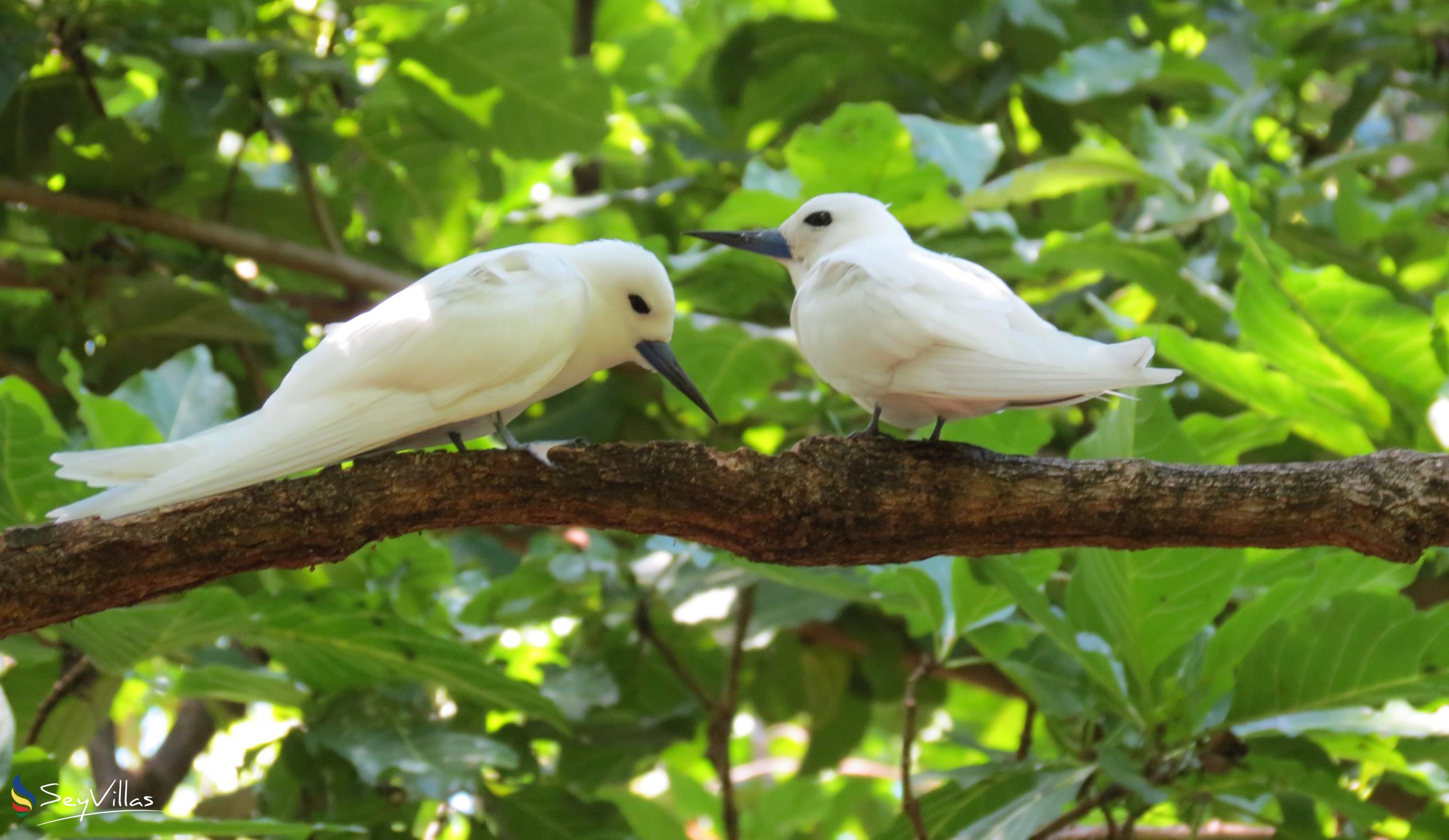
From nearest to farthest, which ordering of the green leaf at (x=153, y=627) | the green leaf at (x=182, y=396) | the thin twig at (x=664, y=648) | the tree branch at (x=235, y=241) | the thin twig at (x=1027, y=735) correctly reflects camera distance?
the green leaf at (x=153, y=627), the green leaf at (x=182, y=396), the thin twig at (x=1027, y=735), the thin twig at (x=664, y=648), the tree branch at (x=235, y=241)

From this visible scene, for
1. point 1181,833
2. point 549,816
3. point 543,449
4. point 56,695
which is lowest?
point 1181,833

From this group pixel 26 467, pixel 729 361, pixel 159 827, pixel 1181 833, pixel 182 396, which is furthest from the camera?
pixel 729 361

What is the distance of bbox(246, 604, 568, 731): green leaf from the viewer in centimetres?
322

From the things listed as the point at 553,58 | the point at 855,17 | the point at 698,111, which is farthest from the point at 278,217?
the point at 855,17

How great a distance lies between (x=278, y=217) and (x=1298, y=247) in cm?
388

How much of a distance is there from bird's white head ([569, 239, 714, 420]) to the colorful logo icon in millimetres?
1521

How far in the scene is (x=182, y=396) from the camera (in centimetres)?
341

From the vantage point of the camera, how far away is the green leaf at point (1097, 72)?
15.6 ft

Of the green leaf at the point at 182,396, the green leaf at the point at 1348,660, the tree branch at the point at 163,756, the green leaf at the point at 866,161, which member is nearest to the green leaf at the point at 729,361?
the green leaf at the point at 866,161

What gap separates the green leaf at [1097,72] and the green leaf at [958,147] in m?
0.72

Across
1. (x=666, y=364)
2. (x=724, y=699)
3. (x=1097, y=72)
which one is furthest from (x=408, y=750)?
(x=1097, y=72)

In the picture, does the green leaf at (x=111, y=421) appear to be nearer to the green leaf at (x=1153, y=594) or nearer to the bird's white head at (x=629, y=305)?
the bird's white head at (x=629, y=305)

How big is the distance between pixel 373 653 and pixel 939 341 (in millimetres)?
1784

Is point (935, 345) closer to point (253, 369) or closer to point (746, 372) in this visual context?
point (746, 372)
